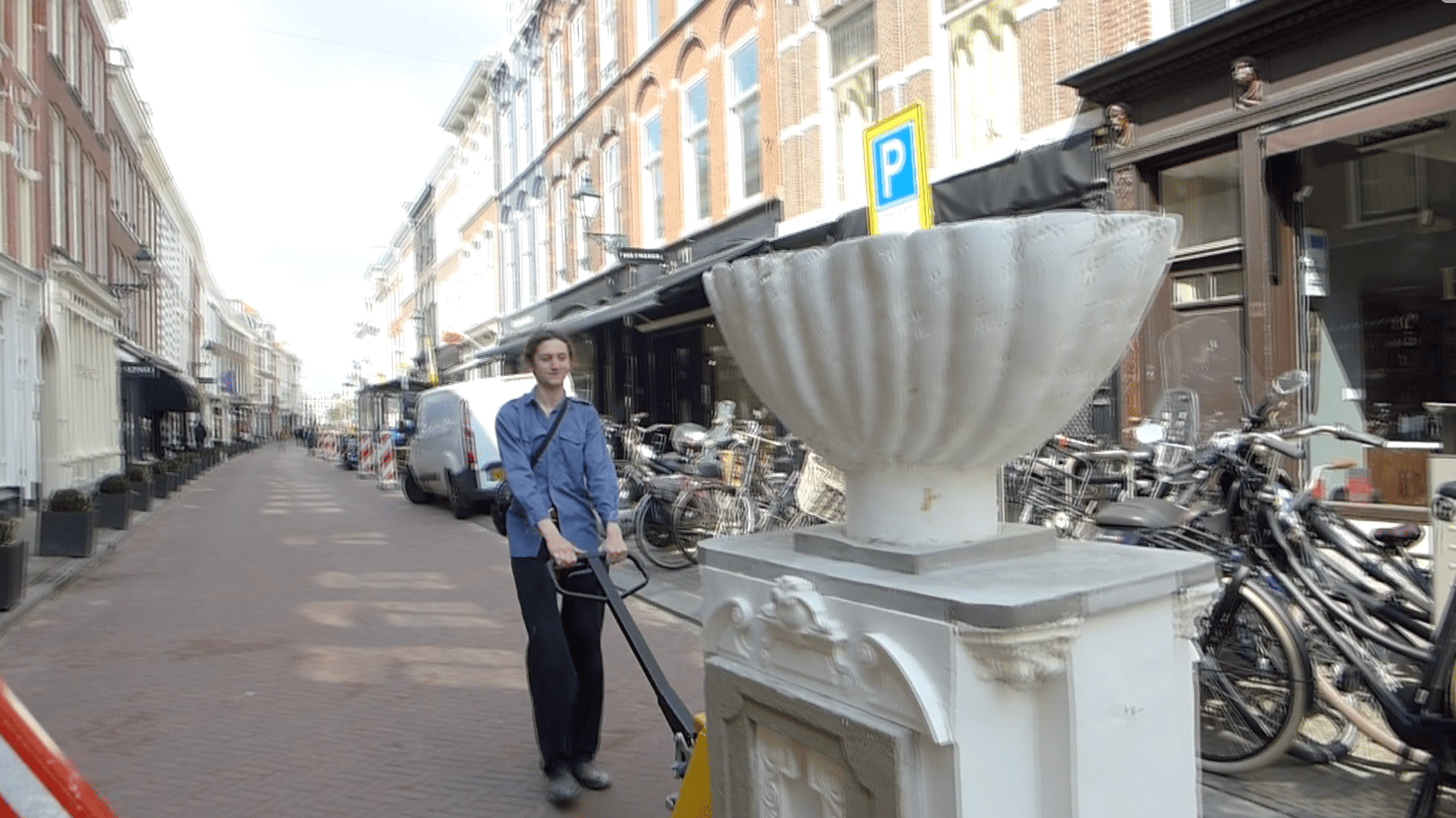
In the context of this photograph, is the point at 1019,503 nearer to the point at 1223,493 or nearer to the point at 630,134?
the point at 1223,493

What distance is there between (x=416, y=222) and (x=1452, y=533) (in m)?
48.2

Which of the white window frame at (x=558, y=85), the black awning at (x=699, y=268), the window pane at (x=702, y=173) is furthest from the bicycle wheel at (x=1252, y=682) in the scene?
the white window frame at (x=558, y=85)

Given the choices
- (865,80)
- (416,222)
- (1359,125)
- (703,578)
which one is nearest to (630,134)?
(865,80)

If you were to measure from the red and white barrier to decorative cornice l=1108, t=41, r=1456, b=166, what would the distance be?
7.42 metres

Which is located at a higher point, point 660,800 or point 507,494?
point 507,494

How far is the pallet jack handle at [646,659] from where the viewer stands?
280 centimetres

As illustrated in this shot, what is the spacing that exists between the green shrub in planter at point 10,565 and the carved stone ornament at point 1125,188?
28.8ft

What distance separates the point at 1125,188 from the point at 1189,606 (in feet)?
23.8

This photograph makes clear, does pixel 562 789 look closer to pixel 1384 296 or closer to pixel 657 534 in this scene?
pixel 657 534

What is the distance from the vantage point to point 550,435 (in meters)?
3.56

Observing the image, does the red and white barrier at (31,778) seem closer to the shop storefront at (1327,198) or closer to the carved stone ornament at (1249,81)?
the shop storefront at (1327,198)

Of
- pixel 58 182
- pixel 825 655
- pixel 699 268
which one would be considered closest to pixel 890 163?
pixel 825 655

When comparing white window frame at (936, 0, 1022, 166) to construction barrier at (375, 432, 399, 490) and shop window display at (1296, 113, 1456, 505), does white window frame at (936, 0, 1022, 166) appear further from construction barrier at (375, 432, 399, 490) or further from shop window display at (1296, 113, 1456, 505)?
construction barrier at (375, 432, 399, 490)

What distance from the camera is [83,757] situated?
432 centimetres
